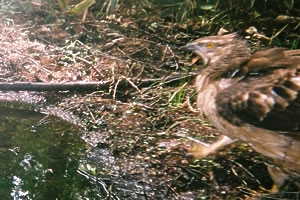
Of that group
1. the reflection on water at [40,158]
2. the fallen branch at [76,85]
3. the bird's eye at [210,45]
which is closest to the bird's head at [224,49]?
the bird's eye at [210,45]

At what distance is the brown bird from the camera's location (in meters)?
2.51

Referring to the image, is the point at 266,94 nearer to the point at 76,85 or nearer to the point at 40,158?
the point at 40,158

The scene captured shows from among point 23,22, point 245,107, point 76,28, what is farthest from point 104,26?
point 245,107

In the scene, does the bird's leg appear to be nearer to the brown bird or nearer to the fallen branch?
the brown bird

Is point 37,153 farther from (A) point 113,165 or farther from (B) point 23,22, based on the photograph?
(B) point 23,22

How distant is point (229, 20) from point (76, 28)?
2.08 metres

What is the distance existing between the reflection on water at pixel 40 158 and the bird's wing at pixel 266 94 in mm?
1229

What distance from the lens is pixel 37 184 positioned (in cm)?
329

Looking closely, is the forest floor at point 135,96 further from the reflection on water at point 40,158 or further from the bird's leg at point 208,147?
the reflection on water at point 40,158

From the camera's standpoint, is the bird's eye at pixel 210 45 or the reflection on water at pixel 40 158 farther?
the bird's eye at pixel 210 45

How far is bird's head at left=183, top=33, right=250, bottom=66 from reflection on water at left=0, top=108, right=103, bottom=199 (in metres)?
→ 1.37

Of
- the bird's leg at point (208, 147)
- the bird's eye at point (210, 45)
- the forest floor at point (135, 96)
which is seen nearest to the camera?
the forest floor at point (135, 96)

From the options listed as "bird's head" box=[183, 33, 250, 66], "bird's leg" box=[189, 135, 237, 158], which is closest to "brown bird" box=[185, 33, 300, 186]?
"bird's head" box=[183, 33, 250, 66]

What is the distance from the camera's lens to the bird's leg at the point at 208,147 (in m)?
3.25
